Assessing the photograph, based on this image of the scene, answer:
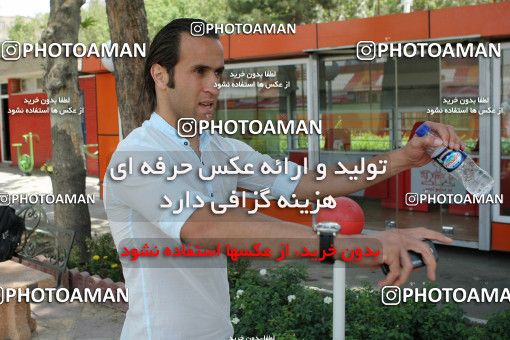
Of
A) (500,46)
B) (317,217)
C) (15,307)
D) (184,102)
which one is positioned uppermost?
(500,46)

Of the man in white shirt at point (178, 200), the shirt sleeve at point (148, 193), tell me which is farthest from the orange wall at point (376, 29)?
the shirt sleeve at point (148, 193)

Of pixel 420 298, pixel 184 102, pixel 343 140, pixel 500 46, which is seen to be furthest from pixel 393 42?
pixel 184 102

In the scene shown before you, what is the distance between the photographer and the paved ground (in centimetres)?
551

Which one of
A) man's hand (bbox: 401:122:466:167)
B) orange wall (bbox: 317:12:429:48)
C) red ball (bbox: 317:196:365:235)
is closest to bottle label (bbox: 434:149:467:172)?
man's hand (bbox: 401:122:466:167)

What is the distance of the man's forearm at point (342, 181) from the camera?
2008 millimetres

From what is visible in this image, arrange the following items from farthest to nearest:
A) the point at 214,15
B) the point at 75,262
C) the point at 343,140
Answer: the point at 214,15 < the point at 343,140 < the point at 75,262

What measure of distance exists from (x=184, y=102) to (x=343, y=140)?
7.82 m

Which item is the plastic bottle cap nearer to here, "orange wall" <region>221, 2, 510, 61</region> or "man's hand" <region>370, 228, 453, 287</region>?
"man's hand" <region>370, 228, 453, 287</region>

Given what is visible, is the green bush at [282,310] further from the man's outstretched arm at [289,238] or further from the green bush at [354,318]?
the man's outstretched arm at [289,238]

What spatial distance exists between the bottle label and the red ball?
0.38 meters

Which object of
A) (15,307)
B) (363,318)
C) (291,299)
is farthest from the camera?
(15,307)

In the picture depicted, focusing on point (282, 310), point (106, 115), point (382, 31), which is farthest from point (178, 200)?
point (106, 115)

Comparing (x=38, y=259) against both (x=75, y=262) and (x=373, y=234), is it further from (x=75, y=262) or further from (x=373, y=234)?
(x=373, y=234)

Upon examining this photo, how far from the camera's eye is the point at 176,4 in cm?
3709
